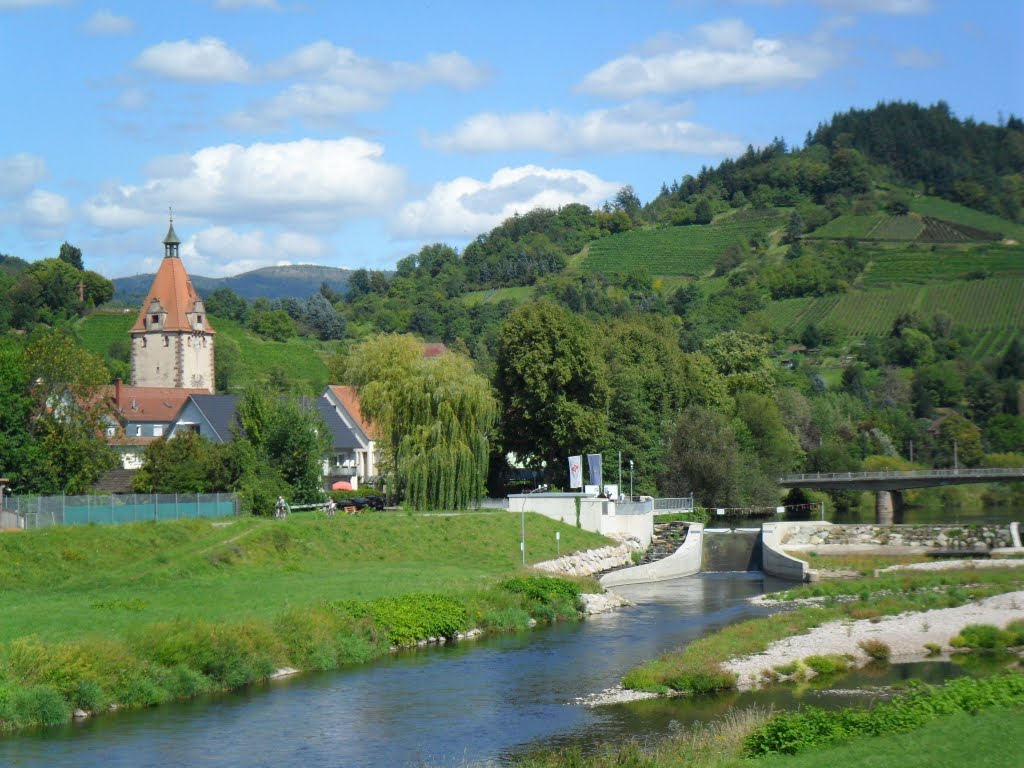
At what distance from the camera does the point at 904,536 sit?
6669 centimetres

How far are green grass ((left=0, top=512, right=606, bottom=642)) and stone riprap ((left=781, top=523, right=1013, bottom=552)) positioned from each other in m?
17.8

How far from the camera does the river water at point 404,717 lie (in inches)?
985

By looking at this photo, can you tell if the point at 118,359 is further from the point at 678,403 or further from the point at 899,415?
the point at 899,415

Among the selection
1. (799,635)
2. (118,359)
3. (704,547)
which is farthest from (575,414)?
(118,359)

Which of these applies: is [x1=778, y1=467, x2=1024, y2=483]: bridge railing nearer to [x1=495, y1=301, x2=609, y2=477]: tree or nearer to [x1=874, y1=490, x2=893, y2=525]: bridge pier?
[x1=874, y1=490, x2=893, y2=525]: bridge pier

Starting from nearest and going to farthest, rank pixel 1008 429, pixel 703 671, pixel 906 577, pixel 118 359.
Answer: pixel 703 671 → pixel 906 577 → pixel 1008 429 → pixel 118 359

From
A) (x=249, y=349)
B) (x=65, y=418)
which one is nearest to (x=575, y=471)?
(x=65, y=418)

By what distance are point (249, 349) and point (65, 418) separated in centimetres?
8472

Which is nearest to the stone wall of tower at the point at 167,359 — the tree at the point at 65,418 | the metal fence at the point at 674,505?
the tree at the point at 65,418

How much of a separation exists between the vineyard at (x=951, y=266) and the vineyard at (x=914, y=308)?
4.03 m

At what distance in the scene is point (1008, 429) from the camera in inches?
5074

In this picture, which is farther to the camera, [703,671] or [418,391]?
[418,391]

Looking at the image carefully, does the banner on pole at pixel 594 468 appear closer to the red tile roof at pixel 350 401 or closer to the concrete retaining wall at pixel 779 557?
the concrete retaining wall at pixel 779 557

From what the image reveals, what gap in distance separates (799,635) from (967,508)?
73.6 m
